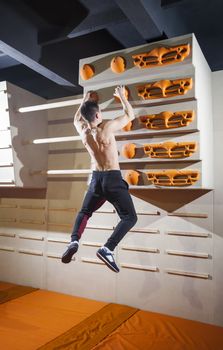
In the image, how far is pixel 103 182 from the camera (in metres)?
2.52

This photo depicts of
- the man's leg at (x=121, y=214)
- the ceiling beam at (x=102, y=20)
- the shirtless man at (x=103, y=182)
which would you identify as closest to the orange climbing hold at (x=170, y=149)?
the shirtless man at (x=103, y=182)

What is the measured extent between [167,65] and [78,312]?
2.78 m

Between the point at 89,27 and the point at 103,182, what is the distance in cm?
150

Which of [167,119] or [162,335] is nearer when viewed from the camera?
[167,119]

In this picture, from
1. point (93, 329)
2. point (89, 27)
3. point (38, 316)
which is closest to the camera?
point (89, 27)

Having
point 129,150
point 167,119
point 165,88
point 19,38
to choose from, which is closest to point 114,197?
point 129,150

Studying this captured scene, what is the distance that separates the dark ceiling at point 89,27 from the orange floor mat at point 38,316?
8.70ft

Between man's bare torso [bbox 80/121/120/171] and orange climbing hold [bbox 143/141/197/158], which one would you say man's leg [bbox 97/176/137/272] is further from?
orange climbing hold [bbox 143/141/197/158]

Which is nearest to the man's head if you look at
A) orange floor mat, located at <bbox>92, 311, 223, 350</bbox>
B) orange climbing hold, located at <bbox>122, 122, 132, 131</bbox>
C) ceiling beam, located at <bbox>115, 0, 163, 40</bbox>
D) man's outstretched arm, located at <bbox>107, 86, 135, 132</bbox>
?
man's outstretched arm, located at <bbox>107, 86, 135, 132</bbox>

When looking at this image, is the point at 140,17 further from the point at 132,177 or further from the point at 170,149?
the point at 132,177

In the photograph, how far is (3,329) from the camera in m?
3.20

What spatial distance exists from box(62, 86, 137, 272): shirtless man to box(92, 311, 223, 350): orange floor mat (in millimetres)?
877

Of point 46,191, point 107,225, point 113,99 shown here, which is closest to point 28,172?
point 46,191

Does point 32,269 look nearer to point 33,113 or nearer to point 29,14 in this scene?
point 33,113
